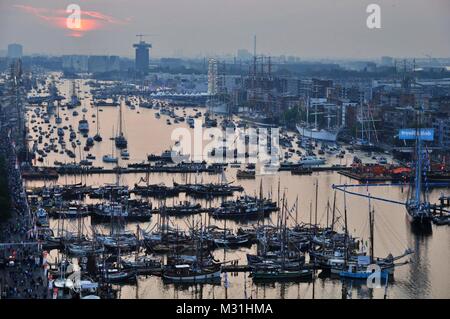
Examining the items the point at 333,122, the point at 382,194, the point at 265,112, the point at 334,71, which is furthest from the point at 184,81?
the point at 382,194

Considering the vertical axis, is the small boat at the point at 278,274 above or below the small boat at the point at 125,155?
below

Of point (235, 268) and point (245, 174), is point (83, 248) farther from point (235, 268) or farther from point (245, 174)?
point (245, 174)

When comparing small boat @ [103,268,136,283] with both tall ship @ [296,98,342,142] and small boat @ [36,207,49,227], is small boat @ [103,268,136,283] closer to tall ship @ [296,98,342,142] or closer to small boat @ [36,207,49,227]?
small boat @ [36,207,49,227]

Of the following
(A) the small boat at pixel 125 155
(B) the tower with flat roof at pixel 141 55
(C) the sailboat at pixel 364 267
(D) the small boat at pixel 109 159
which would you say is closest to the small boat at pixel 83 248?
(C) the sailboat at pixel 364 267

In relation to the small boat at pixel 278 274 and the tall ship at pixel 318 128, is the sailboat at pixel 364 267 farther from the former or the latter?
the tall ship at pixel 318 128

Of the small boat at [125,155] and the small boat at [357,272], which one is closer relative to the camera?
the small boat at [357,272]
